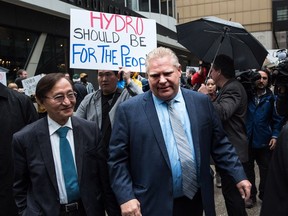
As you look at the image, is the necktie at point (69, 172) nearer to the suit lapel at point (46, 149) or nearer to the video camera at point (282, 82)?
the suit lapel at point (46, 149)

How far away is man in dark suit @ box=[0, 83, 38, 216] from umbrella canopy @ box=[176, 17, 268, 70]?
7.13 feet

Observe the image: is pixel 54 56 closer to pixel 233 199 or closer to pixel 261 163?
pixel 261 163

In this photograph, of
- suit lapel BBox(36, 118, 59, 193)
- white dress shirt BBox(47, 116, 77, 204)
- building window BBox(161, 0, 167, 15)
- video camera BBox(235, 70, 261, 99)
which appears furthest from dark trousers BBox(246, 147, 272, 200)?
building window BBox(161, 0, 167, 15)

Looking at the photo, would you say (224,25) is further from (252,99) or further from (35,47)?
(35,47)

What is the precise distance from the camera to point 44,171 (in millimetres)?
2434

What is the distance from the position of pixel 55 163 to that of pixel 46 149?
0.10 meters

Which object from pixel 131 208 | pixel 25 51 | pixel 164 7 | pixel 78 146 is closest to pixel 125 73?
pixel 78 146

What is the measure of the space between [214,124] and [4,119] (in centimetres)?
160

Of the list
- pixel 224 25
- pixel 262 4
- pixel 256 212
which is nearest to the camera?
pixel 224 25

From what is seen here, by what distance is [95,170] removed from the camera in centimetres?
262

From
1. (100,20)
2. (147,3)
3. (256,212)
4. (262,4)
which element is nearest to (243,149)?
(256,212)

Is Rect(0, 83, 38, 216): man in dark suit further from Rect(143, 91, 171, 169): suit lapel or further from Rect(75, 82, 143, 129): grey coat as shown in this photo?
Rect(143, 91, 171, 169): suit lapel

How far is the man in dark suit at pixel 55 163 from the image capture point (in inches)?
95.6

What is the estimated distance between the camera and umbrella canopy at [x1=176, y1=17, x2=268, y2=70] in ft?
14.5
